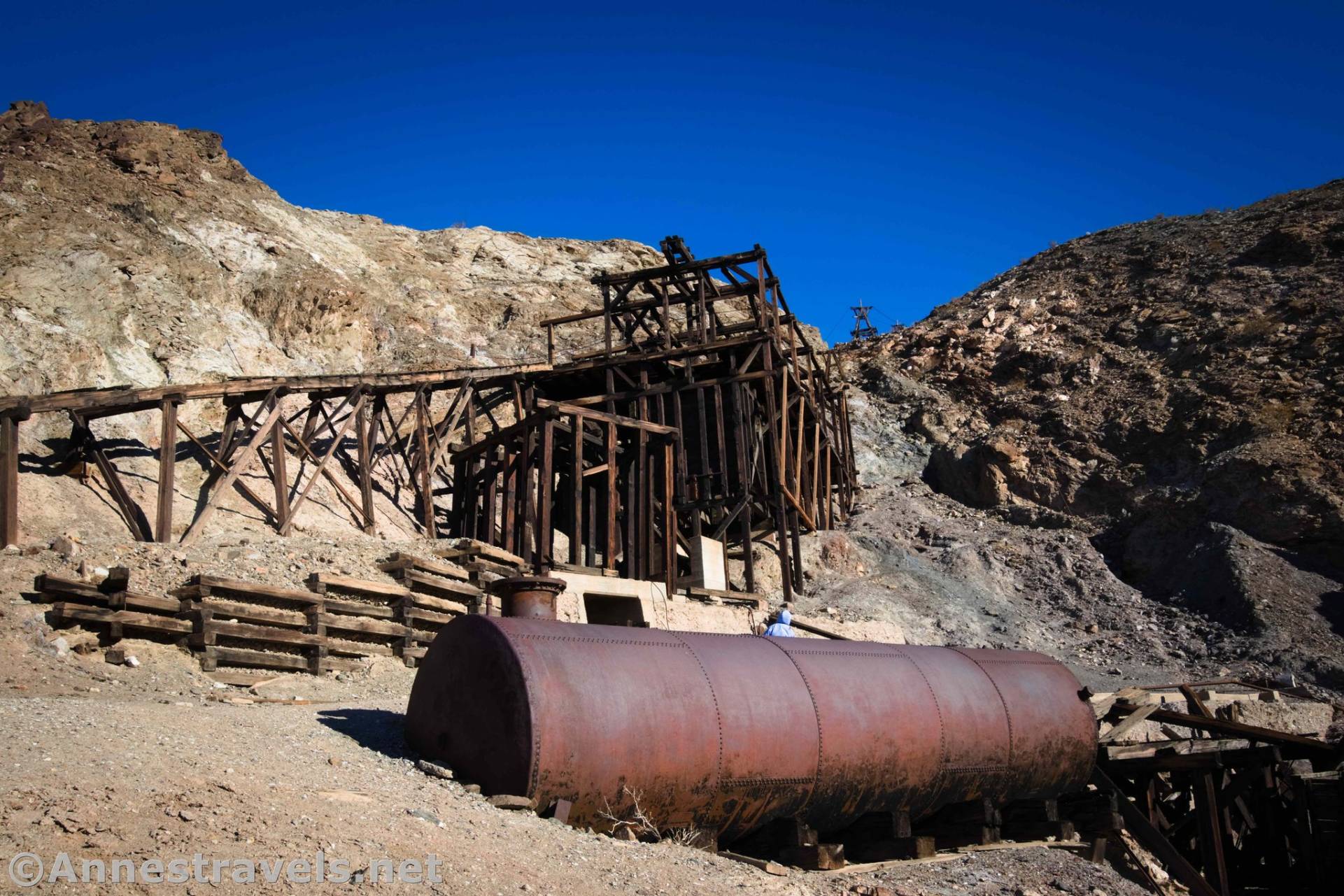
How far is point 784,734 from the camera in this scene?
28.7 ft

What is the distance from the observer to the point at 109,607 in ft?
36.5

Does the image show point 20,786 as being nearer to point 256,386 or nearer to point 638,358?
point 256,386

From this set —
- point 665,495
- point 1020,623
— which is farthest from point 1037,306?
point 665,495

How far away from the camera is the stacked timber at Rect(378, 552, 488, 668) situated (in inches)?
527

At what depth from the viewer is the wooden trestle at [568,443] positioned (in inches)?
666

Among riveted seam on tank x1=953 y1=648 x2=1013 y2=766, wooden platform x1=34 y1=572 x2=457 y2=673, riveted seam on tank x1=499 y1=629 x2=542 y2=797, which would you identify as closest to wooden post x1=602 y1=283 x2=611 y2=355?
wooden platform x1=34 y1=572 x2=457 y2=673

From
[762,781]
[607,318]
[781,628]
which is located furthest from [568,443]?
[762,781]

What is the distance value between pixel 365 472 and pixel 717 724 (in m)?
12.5

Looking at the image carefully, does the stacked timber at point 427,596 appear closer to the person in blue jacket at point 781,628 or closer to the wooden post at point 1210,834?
the person in blue jacket at point 781,628

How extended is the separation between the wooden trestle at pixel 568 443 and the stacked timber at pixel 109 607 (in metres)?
3.42

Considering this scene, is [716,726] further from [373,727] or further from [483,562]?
[483,562]

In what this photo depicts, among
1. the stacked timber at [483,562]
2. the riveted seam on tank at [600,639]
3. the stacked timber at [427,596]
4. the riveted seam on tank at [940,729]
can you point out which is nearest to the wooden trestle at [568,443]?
the stacked timber at [483,562]

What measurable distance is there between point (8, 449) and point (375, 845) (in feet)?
35.9

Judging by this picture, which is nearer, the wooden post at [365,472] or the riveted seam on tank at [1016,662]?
the riveted seam on tank at [1016,662]
